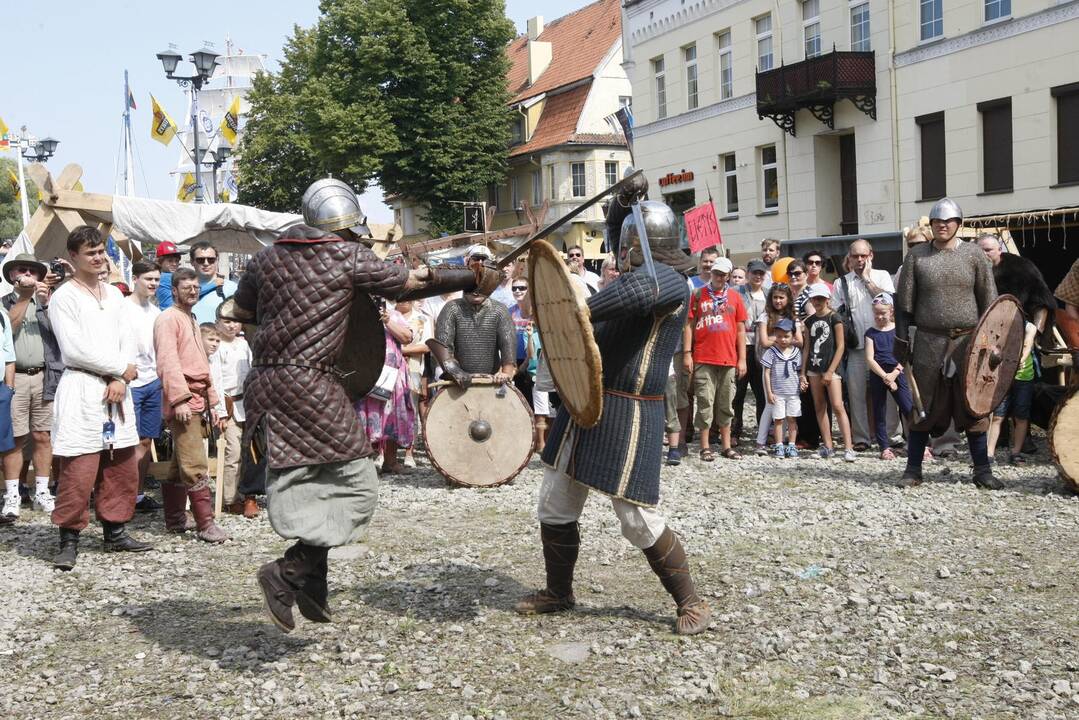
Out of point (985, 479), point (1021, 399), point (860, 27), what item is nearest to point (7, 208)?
point (860, 27)

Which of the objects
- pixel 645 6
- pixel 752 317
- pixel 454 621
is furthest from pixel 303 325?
pixel 645 6

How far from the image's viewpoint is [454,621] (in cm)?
498

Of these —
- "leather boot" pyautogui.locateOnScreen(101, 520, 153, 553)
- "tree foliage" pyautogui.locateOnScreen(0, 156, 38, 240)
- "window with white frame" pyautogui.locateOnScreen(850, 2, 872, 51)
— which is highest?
"tree foliage" pyautogui.locateOnScreen(0, 156, 38, 240)

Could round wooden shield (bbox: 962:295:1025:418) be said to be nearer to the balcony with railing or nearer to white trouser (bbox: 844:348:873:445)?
white trouser (bbox: 844:348:873:445)

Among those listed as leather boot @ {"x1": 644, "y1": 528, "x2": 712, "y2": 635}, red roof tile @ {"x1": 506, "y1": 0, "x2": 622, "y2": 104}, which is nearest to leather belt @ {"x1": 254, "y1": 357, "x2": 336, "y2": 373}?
leather boot @ {"x1": 644, "y1": 528, "x2": 712, "y2": 635}

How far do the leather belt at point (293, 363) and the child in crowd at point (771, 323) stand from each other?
235 inches

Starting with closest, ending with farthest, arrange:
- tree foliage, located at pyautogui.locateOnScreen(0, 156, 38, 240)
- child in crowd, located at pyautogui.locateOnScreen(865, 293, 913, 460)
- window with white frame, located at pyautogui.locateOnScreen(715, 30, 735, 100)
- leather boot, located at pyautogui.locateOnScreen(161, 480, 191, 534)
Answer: leather boot, located at pyautogui.locateOnScreen(161, 480, 191, 534) → child in crowd, located at pyautogui.locateOnScreen(865, 293, 913, 460) → window with white frame, located at pyautogui.locateOnScreen(715, 30, 735, 100) → tree foliage, located at pyautogui.locateOnScreen(0, 156, 38, 240)

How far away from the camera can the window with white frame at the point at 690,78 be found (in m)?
28.7

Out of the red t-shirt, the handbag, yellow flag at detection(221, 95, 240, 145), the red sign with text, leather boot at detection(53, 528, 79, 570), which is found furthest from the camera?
yellow flag at detection(221, 95, 240, 145)

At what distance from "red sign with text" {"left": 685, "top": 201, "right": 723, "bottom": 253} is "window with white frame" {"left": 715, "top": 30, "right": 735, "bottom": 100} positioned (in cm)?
1613

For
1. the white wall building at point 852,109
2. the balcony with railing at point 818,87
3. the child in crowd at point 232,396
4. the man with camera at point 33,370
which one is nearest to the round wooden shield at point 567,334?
the child in crowd at point 232,396

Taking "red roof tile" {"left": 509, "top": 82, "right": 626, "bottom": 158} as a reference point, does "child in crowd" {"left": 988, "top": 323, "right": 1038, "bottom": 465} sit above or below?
below

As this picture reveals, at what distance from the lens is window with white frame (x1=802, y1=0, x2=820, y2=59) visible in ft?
79.0

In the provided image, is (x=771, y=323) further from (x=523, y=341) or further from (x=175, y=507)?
(x=175, y=507)
